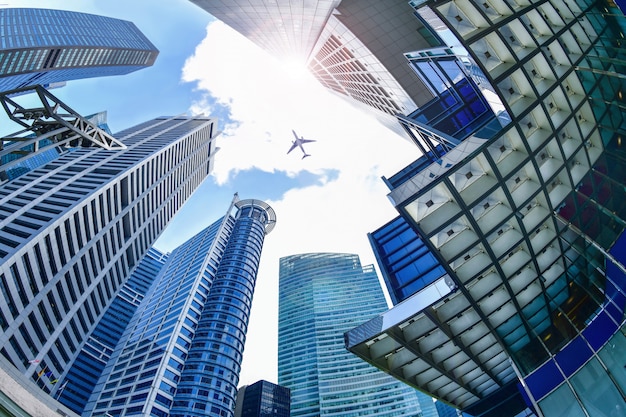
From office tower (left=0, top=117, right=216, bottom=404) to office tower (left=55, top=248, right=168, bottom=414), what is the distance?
157 feet

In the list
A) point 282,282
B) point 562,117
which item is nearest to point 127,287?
point 282,282

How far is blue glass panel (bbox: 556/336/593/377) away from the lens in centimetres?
1502

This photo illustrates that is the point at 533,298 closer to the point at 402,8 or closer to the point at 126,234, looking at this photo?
the point at 402,8

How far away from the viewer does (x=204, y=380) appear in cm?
8069

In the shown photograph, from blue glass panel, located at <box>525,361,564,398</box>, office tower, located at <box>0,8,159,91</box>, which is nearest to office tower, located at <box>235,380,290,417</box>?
blue glass panel, located at <box>525,361,564,398</box>

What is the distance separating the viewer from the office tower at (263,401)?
111 m

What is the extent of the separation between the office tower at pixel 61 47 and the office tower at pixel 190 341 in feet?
230

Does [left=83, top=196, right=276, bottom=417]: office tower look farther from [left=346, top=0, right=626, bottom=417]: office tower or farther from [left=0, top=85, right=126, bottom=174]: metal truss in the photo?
[left=0, top=85, right=126, bottom=174]: metal truss

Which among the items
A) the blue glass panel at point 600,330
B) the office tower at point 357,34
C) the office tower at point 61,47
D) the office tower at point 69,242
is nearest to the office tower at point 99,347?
the office tower at point 69,242

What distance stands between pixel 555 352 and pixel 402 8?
29.2 m

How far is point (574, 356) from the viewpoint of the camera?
15.8 meters

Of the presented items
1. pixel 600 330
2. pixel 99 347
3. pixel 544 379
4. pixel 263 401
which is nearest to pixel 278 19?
pixel 600 330

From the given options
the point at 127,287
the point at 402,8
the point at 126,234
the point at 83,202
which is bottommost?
the point at 402,8

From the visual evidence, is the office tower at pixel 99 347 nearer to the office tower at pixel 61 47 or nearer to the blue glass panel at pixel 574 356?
the office tower at pixel 61 47
